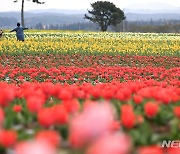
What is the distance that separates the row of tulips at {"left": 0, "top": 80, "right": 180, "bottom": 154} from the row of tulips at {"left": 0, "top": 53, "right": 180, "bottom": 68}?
12.0 metres

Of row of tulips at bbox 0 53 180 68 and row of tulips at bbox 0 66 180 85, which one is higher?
row of tulips at bbox 0 66 180 85

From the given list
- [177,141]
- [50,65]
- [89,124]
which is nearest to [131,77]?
[50,65]

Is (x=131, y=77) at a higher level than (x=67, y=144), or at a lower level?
lower

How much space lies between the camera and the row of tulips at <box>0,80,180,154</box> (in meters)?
1.73

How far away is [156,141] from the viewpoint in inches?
108

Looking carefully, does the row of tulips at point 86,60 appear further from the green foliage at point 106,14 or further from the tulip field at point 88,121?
the green foliage at point 106,14

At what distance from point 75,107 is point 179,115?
28.2 inches

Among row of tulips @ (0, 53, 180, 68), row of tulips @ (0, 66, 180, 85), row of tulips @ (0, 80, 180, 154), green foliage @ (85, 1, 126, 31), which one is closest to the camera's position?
row of tulips @ (0, 80, 180, 154)

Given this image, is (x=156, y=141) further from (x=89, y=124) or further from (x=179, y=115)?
(x=89, y=124)

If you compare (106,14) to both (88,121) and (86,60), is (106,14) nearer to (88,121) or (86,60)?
(86,60)

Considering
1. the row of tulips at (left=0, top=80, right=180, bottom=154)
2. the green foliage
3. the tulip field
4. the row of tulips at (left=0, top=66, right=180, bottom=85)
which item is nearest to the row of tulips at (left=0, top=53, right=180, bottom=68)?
the row of tulips at (left=0, top=66, right=180, bottom=85)

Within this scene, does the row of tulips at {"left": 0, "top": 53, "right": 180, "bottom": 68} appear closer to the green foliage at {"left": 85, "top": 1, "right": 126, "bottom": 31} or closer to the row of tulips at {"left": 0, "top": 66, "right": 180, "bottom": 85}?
the row of tulips at {"left": 0, "top": 66, "right": 180, "bottom": 85}

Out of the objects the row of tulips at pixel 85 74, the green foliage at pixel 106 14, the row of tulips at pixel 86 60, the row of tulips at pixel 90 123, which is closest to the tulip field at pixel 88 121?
the row of tulips at pixel 90 123

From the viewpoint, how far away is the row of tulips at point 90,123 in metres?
1.73
